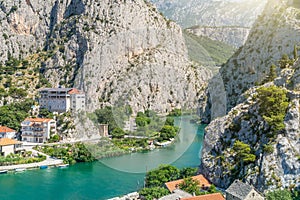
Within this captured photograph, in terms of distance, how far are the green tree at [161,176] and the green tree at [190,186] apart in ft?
3.61

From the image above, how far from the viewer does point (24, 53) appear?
146 feet

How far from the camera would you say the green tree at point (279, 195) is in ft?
40.1

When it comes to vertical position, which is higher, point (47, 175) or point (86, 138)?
point (86, 138)

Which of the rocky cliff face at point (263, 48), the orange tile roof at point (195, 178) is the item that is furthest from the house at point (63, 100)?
the orange tile roof at point (195, 178)

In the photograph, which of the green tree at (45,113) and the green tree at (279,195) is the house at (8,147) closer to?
the green tree at (45,113)

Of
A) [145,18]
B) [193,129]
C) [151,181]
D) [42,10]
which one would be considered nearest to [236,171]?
[151,181]

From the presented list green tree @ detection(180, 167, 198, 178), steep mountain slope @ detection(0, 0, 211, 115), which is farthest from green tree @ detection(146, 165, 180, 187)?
steep mountain slope @ detection(0, 0, 211, 115)

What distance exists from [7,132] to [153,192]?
16908 mm

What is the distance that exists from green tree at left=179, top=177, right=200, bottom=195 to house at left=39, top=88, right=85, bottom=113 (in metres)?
17.6

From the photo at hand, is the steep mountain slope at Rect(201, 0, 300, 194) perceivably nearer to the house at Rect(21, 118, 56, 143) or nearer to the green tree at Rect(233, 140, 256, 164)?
the green tree at Rect(233, 140, 256, 164)

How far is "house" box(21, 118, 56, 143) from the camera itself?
93.6 feet

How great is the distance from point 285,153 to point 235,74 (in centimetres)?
2175

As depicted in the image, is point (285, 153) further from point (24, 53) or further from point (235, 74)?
point (24, 53)

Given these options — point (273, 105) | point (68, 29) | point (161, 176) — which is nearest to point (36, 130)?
point (161, 176)
